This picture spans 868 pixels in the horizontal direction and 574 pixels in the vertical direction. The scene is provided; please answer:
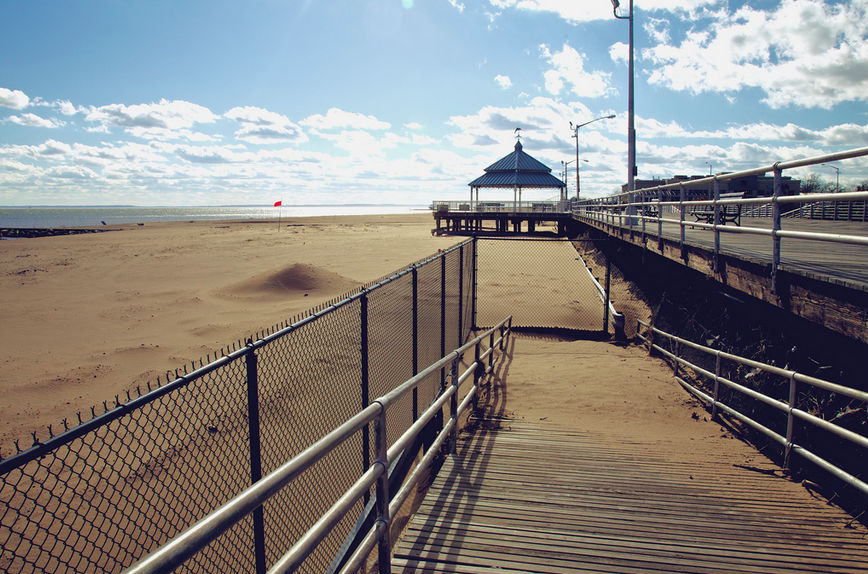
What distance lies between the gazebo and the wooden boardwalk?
40079mm

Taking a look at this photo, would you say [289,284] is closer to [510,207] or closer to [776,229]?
[776,229]

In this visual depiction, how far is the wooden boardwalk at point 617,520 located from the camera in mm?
3377

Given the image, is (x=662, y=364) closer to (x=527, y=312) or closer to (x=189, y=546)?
(x=527, y=312)

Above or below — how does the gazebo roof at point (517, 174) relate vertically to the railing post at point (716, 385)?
above

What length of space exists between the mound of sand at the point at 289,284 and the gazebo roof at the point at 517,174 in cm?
2758

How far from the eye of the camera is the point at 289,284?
18109mm

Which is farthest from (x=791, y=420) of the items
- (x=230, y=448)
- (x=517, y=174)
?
(x=517, y=174)

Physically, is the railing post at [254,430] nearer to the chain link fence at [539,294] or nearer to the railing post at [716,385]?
the railing post at [716,385]

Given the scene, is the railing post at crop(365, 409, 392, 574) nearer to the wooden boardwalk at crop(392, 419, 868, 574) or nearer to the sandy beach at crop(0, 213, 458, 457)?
the wooden boardwalk at crop(392, 419, 868, 574)

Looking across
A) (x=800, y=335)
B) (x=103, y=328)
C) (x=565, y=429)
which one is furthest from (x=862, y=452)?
(x=103, y=328)

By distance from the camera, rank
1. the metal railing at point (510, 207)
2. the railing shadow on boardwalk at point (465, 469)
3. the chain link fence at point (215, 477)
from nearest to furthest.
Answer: the railing shadow on boardwalk at point (465, 469) < the chain link fence at point (215, 477) < the metal railing at point (510, 207)

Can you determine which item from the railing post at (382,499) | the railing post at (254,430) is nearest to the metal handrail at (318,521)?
the railing post at (382,499)

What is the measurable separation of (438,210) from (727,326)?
34.5m

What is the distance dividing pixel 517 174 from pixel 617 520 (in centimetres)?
4201
